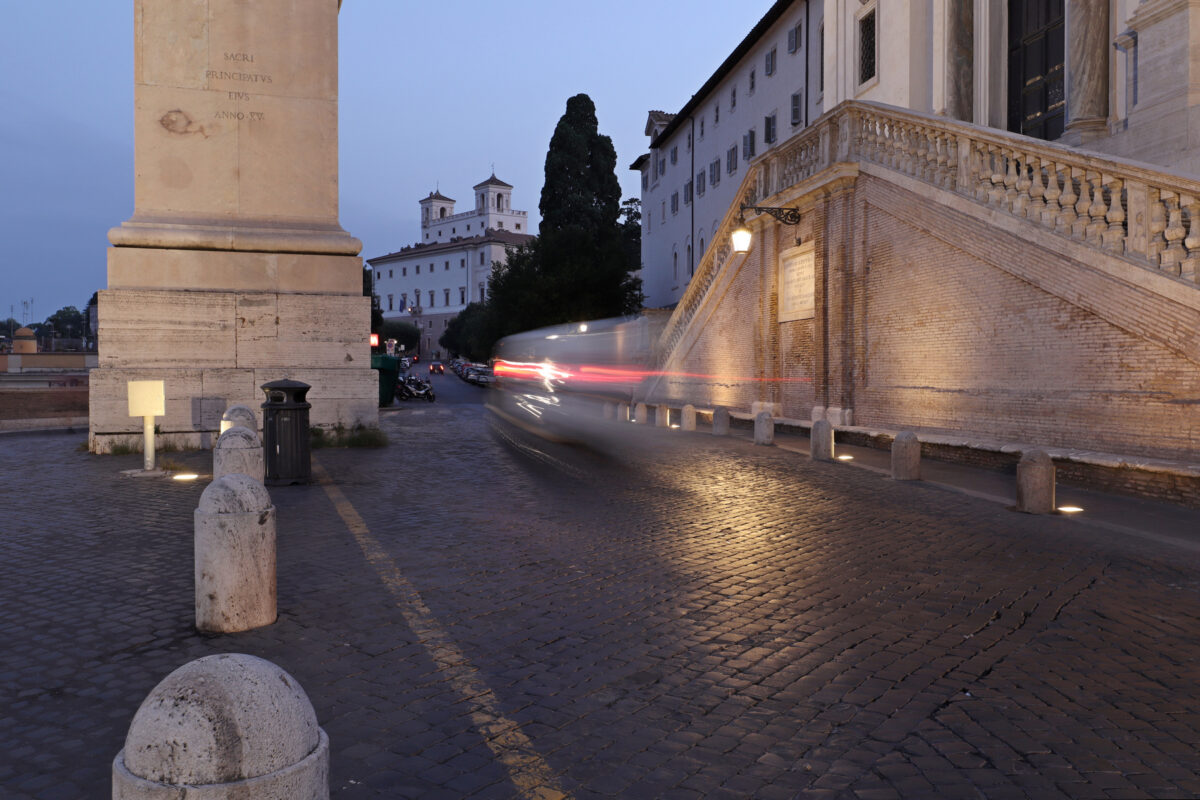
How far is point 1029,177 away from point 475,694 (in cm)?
1214

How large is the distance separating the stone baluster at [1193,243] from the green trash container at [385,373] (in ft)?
80.3

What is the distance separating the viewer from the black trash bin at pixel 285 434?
427 inches

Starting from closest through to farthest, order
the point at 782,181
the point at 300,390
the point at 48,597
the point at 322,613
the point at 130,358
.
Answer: the point at 322,613
the point at 48,597
the point at 300,390
the point at 130,358
the point at 782,181

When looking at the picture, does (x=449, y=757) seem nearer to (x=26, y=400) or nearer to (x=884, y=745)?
(x=884, y=745)

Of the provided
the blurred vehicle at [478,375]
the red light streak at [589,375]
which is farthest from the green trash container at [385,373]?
the blurred vehicle at [478,375]

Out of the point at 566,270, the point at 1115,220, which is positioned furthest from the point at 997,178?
the point at 566,270

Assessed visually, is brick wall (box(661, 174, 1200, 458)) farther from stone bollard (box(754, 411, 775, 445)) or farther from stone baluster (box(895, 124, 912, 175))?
stone bollard (box(754, 411, 775, 445))

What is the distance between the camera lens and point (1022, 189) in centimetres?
1252

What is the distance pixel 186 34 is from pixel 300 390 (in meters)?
7.87

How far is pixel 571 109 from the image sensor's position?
217 ft

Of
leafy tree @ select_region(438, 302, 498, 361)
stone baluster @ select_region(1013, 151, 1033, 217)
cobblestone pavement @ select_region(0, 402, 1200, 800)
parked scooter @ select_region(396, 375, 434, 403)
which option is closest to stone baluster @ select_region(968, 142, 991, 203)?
stone baluster @ select_region(1013, 151, 1033, 217)

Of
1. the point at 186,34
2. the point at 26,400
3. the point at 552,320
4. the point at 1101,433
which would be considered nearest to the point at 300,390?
the point at 186,34

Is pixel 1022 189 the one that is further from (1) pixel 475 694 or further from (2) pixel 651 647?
(1) pixel 475 694

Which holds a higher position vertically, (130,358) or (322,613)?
(130,358)
